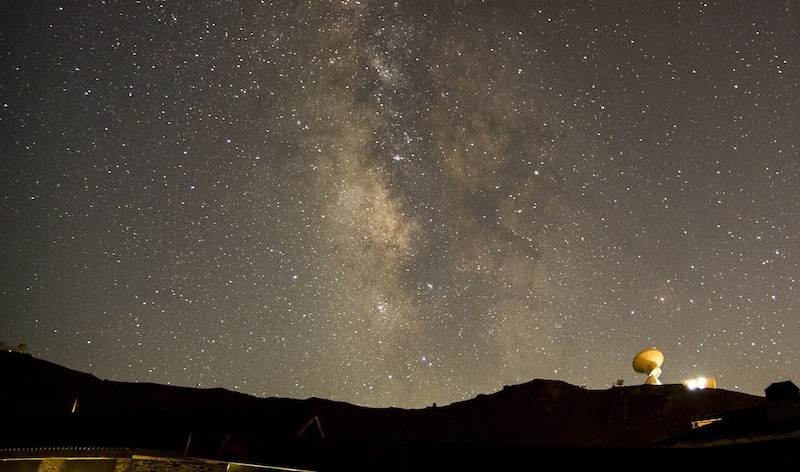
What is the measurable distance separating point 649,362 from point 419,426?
18.6 meters

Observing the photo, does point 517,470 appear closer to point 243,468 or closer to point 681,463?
point 681,463

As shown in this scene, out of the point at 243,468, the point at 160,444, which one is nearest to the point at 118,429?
the point at 160,444

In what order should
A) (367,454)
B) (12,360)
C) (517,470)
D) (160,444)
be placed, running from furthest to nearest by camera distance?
(12,360), (160,444), (367,454), (517,470)

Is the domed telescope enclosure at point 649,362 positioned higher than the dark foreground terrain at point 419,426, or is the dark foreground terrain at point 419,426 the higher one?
the domed telescope enclosure at point 649,362

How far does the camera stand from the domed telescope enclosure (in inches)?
1305

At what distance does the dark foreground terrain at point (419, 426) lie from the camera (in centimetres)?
611

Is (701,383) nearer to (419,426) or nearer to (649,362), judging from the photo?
(649,362)

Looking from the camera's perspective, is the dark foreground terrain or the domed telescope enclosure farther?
the domed telescope enclosure

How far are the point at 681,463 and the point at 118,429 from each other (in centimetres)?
1488

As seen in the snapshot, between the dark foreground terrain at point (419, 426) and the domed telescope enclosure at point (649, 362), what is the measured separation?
554cm

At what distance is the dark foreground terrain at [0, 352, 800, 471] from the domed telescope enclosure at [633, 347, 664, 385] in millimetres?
5543

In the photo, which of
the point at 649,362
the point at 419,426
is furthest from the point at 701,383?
the point at 419,426

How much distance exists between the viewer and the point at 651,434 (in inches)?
1421

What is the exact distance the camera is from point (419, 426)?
42969mm
